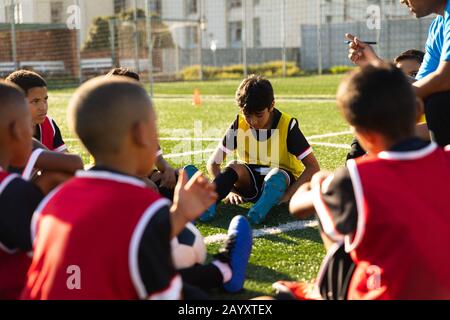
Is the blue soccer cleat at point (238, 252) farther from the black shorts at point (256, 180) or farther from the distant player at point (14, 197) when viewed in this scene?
the black shorts at point (256, 180)

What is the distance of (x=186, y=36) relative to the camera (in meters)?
41.4

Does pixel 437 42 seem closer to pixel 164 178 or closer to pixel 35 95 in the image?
pixel 164 178

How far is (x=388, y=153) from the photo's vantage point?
8.14 ft

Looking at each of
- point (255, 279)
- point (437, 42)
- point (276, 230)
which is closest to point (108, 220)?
point (255, 279)

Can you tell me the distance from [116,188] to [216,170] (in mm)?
3543

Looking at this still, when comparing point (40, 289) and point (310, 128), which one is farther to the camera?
point (310, 128)

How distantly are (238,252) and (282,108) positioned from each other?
11.5 meters

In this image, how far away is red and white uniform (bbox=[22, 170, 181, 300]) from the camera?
7.06 ft

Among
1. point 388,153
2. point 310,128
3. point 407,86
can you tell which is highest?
point 407,86

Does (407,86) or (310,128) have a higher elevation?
(407,86)

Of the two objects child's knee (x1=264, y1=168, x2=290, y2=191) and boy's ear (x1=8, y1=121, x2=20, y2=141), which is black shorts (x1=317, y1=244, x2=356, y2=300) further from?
child's knee (x1=264, y1=168, x2=290, y2=191)
